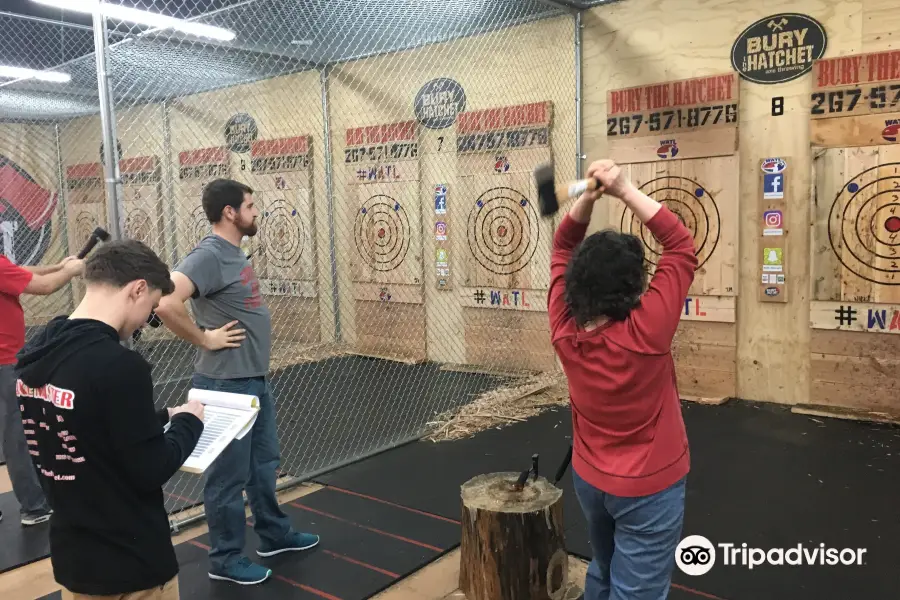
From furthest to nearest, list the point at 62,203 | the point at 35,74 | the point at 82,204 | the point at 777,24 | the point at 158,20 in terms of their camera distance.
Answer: the point at 62,203
the point at 82,204
the point at 35,74
the point at 158,20
the point at 777,24

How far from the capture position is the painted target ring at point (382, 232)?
242 inches

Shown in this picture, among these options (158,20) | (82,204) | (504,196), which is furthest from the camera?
(82,204)

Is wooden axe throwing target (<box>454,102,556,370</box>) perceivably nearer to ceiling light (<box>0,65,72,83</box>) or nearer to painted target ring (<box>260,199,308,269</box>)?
painted target ring (<box>260,199,308,269</box>)

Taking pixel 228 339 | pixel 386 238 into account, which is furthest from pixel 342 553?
pixel 386 238

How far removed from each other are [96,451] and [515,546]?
1296 millimetres

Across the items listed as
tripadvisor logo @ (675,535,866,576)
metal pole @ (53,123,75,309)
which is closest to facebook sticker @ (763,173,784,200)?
tripadvisor logo @ (675,535,866,576)

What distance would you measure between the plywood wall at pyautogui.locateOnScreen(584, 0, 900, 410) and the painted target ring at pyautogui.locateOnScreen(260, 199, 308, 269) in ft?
10.6

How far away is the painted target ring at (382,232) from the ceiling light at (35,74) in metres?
2.99

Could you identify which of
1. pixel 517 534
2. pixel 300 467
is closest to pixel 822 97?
pixel 517 534

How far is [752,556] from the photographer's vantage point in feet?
8.06

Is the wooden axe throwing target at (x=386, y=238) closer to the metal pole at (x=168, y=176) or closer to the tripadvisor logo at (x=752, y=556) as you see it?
the metal pole at (x=168, y=176)

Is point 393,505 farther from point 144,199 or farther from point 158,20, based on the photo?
point 144,199

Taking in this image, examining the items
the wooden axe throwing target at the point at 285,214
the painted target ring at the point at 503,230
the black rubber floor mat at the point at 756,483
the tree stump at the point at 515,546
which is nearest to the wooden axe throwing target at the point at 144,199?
the wooden axe throwing target at the point at 285,214

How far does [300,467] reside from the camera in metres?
3.57
